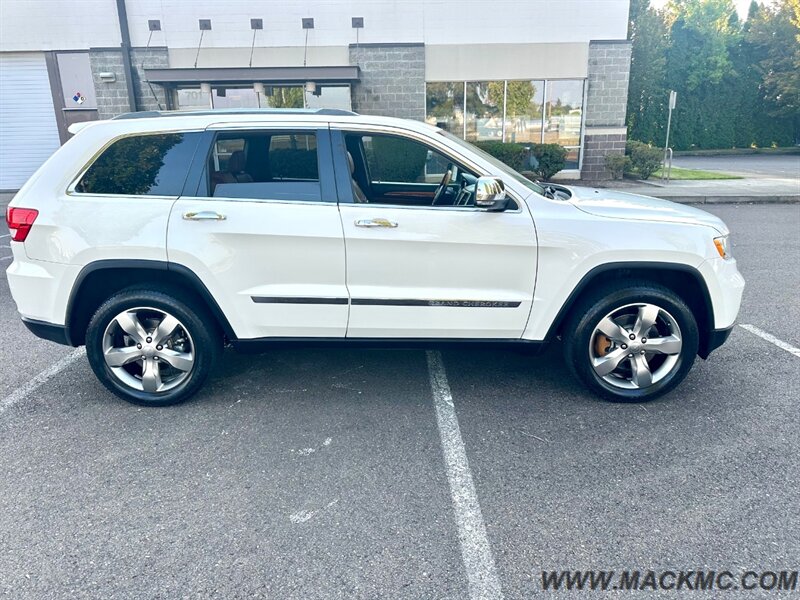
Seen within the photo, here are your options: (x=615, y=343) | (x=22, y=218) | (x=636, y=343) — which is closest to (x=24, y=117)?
(x=22, y=218)

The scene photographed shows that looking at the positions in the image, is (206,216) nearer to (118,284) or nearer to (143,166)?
(143,166)

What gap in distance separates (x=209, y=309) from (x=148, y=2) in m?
15.1

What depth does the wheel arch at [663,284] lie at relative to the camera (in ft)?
12.3

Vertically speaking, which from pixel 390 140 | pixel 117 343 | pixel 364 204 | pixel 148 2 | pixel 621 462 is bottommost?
pixel 621 462

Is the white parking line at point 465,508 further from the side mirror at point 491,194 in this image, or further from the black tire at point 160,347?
the black tire at point 160,347

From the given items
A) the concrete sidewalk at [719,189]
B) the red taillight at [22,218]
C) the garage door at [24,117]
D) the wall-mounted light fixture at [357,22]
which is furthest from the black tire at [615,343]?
the garage door at [24,117]

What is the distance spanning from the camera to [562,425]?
3701 millimetres

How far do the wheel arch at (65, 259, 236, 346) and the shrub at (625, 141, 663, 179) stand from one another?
15.7m

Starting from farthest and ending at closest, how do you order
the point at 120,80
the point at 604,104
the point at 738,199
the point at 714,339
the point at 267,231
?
1. the point at 604,104
2. the point at 120,80
3. the point at 738,199
4. the point at 714,339
5. the point at 267,231

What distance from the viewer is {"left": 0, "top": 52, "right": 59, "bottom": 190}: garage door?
52.4ft

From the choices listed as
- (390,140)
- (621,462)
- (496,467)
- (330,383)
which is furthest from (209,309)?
(621,462)

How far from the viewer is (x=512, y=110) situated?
55.6 ft

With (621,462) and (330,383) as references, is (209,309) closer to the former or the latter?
(330,383)

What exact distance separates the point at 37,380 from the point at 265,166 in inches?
94.6
